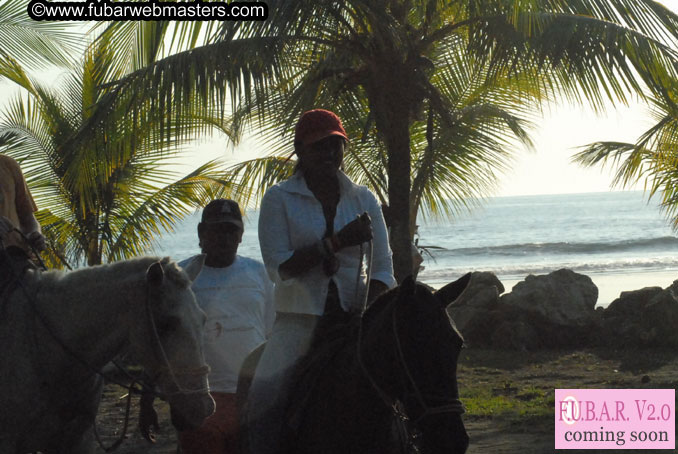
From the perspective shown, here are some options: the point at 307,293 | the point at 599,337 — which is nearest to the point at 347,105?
the point at 599,337

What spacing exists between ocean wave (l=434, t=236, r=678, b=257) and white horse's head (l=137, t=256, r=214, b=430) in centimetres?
4486

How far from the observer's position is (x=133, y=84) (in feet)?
26.9

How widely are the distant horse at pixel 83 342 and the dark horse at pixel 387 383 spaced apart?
435 millimetres

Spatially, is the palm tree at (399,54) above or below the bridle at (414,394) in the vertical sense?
above

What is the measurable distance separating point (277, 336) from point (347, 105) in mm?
7073

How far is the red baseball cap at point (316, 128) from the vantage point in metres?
3.65

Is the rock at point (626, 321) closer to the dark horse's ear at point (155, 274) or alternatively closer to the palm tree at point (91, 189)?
the palm tree at point (91, 189)

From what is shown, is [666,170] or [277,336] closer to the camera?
[277,336]

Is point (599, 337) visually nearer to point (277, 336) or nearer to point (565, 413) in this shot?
point (565, 413)

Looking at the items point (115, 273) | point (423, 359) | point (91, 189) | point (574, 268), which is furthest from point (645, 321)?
point (574, 268)

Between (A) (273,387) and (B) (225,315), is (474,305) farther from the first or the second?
(A) (273,387)

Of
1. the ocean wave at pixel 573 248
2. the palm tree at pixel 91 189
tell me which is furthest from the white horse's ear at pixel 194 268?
the ocean wave at pixel 573 248

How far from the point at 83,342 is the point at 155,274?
499mm

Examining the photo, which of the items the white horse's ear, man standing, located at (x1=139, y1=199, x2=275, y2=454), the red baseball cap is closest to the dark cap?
man standing, located at (x1=139, y1=199, x2=275, y2=454)
